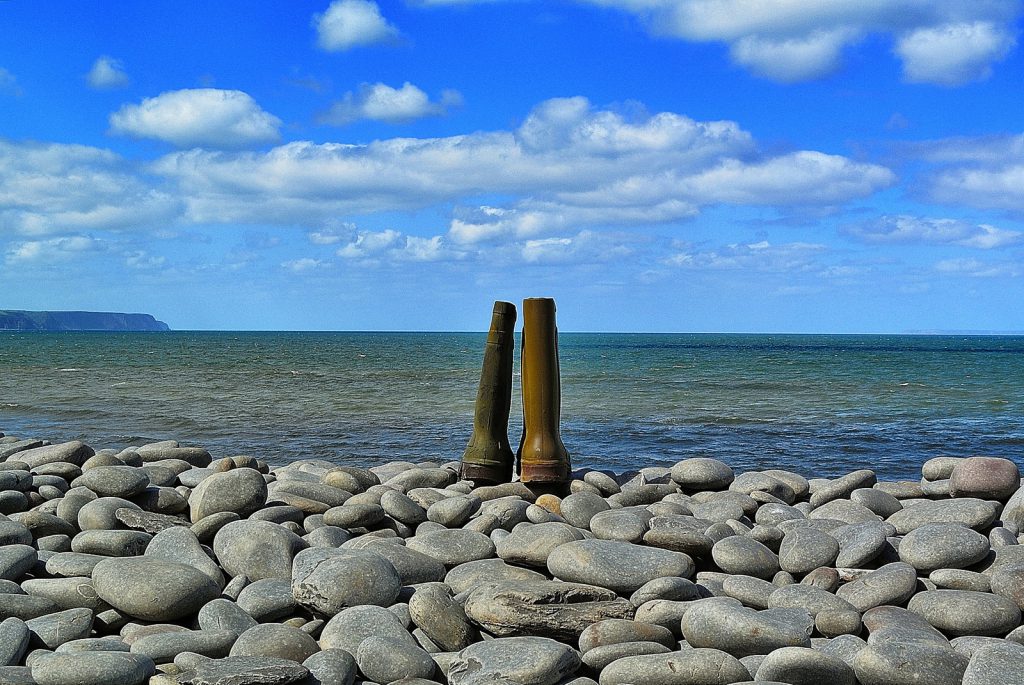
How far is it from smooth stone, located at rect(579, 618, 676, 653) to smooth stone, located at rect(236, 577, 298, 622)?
4.79 ft

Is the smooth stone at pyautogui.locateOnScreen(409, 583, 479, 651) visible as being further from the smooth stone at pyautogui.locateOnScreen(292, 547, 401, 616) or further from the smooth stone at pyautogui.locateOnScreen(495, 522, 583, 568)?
the smooth stone at pyautogui.locateOnScreen(495, 522, 583, 568)

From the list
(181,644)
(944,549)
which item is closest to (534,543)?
(181,644)

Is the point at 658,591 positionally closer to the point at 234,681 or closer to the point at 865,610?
the point at 865,610

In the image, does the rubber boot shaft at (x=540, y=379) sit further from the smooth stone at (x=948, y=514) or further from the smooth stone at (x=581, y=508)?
the smooth stone at (x=948, y=514)

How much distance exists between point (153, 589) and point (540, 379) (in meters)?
3.62

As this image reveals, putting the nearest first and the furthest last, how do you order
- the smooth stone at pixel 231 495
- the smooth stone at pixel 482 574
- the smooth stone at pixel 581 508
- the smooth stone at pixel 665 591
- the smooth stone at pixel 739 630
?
the smooth stone at pixel 739 630, the smooth stone at pixel 665 591, the smooth stone at pixel 482 574, the smooth stone at pixel 231 495, the smooth stone at pixel 581 508

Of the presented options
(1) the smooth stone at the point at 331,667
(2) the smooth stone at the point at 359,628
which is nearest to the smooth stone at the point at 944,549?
(2) the smooth stone at the point at 359,628

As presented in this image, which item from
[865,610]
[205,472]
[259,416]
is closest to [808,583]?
[865,610]

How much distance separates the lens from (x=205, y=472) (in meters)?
7.16

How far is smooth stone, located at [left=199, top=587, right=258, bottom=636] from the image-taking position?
419 centimetres

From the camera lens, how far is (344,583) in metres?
4.39

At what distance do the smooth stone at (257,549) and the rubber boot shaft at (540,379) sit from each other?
2.46m

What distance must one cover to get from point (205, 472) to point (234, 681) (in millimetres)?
3958

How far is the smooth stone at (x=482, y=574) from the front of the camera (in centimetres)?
483
